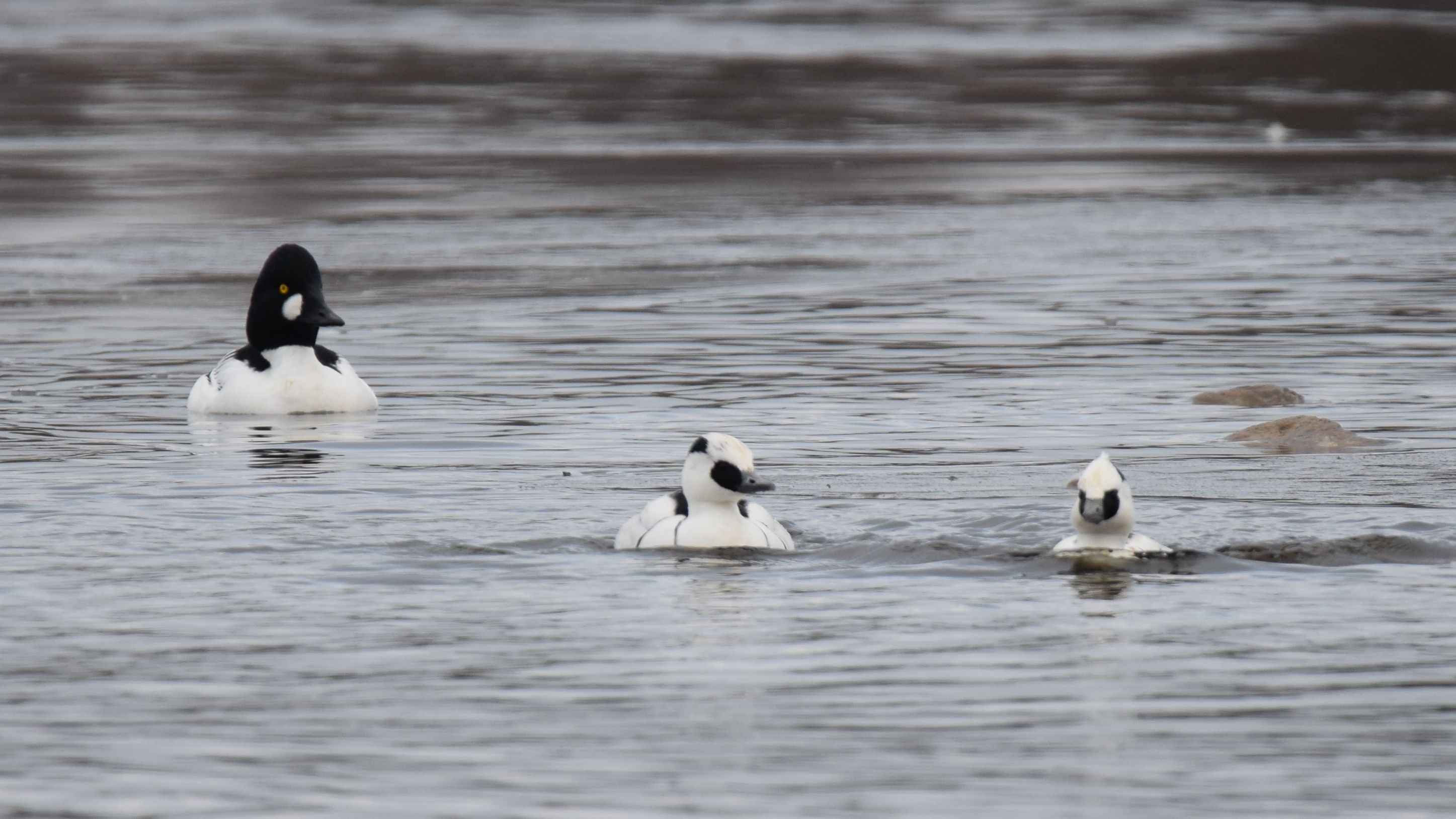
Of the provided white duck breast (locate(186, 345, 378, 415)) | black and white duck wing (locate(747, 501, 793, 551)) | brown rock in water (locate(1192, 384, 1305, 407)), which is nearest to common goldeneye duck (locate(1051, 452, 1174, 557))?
black and white duck wing (locate(747, 501, 793, 551))

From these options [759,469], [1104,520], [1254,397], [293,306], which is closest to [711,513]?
[1104,520]

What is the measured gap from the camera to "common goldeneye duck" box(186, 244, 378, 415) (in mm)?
14578

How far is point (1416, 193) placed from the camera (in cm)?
2617

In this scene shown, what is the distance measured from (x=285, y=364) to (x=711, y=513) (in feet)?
18.1

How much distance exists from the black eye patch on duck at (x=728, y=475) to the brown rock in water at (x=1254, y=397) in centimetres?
489

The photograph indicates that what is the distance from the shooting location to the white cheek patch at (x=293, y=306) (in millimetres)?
15211

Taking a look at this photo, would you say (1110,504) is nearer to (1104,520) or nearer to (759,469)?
(1104,520)

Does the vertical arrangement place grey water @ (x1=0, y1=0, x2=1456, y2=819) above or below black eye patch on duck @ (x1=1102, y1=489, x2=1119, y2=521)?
below

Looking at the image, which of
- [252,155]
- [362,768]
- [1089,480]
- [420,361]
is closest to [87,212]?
[252,155]

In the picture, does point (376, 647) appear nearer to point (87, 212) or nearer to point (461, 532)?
point (461, 532)

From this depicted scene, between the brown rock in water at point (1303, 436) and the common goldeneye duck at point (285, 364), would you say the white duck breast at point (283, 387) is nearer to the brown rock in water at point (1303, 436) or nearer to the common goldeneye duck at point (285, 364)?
the common goldeneye duck at point (285, 364)

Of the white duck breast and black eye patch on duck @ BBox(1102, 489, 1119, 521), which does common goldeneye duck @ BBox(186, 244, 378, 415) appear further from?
black eye patch on duck @ BBox(1102, 489, 1119, 521)

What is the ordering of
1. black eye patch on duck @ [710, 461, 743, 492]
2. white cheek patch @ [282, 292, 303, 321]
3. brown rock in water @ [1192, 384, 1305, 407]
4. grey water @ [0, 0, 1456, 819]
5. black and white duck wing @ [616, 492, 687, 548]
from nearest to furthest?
1. grey water @ [0, 0, 1456, 819]
2. black eye patch on duck @ [710, 461, 743, 492]
3. black and white duck wing @ [616, 492, 687, 548]
4. brown rock in water @ [1192, 384, 1305, 407]
5. white cheek patch @ [282, 292, 303, 321]

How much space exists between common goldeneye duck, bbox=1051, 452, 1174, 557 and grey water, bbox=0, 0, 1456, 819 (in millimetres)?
157
